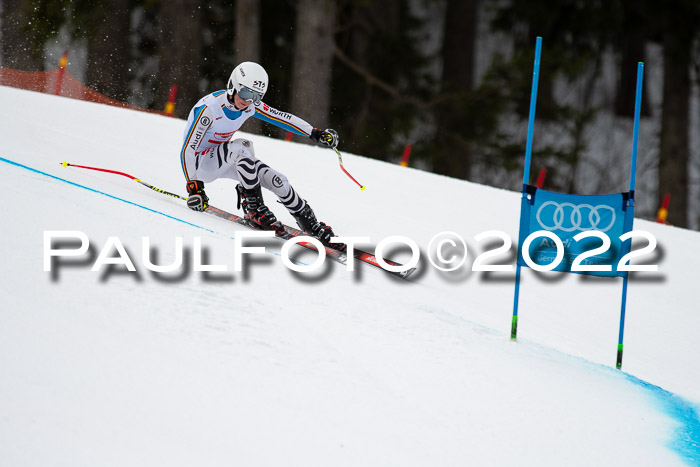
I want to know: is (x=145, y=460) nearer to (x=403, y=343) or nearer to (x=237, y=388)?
(x=237, y=388)

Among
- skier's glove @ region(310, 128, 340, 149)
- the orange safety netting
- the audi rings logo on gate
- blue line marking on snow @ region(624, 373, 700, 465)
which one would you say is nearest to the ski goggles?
skier's glove @ region(310, 128, 340, 149)

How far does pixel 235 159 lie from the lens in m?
6.10

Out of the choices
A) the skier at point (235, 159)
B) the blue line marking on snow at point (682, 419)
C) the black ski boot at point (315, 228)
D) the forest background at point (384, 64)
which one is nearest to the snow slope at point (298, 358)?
the blue line marking on snow at point (682, 419)

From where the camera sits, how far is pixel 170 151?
31.2 feet

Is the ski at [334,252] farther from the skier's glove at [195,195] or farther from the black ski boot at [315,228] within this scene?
the skier's glove at [195,195]

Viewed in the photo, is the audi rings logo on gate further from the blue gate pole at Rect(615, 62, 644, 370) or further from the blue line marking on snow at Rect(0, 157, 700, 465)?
the blue line marking on snow at Rect(0, 157, 700, 465)

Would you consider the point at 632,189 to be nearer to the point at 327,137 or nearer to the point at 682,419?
the point at 682,419

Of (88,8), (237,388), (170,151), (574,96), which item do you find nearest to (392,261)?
(237,388)

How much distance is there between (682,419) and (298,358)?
2090mm

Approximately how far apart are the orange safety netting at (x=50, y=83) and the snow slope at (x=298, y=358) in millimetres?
7041

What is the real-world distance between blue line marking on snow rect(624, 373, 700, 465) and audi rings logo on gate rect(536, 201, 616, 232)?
3.05 ft

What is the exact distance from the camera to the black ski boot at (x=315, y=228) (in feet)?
20.0

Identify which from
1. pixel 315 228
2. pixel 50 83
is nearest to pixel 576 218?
pixel 315 228

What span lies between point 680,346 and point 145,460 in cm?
429
